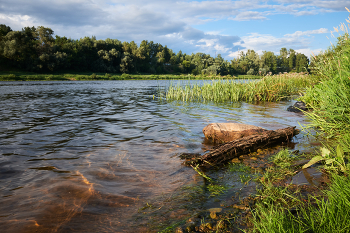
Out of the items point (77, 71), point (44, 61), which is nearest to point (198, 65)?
point (77, 71)

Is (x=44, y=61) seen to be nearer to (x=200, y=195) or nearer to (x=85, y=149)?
(x=85, y=149)

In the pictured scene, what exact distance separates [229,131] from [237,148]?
1535 millimetres

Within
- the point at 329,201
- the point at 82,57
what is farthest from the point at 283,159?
the point at 82,57

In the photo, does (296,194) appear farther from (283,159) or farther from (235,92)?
(235,92)

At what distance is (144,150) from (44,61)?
59.3 m

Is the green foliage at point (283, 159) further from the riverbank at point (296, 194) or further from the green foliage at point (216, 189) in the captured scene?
the green foliage at point (216, 189)

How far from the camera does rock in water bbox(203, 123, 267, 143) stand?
6.47 meters

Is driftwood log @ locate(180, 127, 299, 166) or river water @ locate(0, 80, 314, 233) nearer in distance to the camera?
river water @ locate(0, 80, 314, 233)

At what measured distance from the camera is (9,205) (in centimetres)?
337

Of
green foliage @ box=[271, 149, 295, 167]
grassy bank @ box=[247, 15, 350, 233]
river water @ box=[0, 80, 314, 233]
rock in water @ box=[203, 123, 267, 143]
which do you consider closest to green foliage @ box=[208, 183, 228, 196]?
river water @ box=[0, 80, 314, 233]

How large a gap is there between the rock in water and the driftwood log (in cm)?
55

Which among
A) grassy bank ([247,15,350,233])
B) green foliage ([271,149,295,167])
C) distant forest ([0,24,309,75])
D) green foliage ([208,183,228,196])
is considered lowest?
green foliage ([208,183,228,196])

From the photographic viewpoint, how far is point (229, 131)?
6.64 meters

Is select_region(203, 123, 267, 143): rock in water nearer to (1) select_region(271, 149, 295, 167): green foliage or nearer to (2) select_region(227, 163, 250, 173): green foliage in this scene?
(1) select_region(271, 149, 295, 167): green foliage
